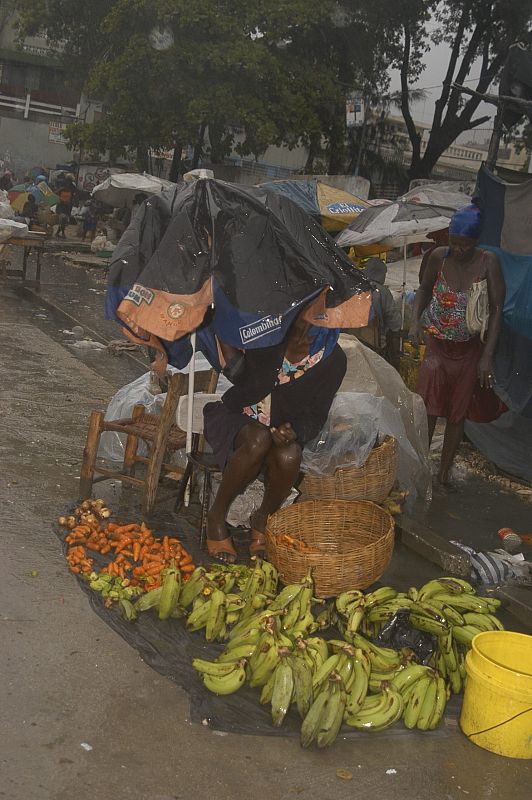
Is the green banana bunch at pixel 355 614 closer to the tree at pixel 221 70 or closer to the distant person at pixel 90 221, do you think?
the tree at pixel 221 70

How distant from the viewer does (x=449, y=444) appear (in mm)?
6934

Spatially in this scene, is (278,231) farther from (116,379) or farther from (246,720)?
(116,379)

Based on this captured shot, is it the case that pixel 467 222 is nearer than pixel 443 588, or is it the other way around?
pixel 443 588

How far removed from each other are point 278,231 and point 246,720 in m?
2.65

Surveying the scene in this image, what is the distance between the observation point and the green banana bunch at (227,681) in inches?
147

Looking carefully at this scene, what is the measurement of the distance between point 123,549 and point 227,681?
1504mm

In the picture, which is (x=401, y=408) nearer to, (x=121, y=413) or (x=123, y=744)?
(x=121, y=413)

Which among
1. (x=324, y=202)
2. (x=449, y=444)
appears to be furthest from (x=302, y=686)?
(x=324, y=202)

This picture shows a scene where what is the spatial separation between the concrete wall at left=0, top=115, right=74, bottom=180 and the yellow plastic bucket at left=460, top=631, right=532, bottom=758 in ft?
125

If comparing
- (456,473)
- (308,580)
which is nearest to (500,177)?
(456,473)

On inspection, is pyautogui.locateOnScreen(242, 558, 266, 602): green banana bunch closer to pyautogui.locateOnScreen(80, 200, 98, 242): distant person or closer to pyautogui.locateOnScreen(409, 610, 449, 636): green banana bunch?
pyautogui.locateOnScreen(409, 610, 449, 636): green banana bunch

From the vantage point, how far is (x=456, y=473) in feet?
24.8

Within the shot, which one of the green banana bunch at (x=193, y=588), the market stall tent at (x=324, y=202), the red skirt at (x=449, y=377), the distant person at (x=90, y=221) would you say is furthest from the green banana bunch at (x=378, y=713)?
the distant person at (x=90, y=221)

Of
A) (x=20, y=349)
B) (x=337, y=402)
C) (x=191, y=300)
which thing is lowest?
(x=20, y=349)
